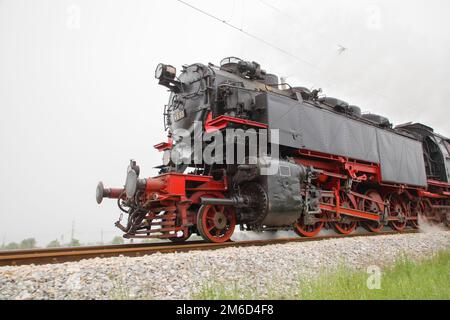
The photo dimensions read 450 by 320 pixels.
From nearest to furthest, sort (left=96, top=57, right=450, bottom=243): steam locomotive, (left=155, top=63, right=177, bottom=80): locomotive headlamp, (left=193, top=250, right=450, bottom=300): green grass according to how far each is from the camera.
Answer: (left=193, top=250, right=450, bottom=300): green grass
(left=96, top=57, right=450, bottom=243): steam locomotive
(left=155, top=63, right=177, bottom=80): locomotive headlamp

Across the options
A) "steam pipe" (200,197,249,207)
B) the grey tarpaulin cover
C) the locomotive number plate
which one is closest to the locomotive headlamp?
the locomotive number plate

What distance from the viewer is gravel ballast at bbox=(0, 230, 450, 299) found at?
2656mm

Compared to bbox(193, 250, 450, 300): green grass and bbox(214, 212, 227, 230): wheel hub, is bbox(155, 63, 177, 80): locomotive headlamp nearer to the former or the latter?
bbox(214, 212, 227, 230): wheel hub

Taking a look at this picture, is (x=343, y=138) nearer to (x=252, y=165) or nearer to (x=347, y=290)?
(x=252, y=165)

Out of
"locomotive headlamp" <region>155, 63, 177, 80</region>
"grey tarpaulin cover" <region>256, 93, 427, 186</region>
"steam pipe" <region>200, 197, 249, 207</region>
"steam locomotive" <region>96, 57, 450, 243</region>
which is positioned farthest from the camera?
"locomotive headlamp" <region>155, 63, 177, 80</region>

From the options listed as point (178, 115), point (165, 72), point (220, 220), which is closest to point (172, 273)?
point (220, 220)

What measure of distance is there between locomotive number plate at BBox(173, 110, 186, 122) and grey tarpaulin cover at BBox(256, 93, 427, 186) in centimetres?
153

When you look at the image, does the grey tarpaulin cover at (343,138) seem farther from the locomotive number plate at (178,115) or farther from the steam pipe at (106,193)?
the steam pipe at (106,193)

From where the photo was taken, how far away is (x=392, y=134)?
9984 mm
